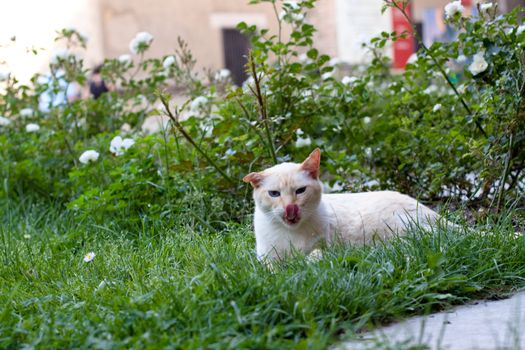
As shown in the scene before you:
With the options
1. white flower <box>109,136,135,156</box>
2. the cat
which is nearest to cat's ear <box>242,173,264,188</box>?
the cat

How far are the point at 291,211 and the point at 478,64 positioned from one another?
1.64m

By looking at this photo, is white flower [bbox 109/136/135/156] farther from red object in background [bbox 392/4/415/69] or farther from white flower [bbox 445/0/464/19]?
red object in background [bbox 392/4/415/69]

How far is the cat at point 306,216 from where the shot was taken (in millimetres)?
3338

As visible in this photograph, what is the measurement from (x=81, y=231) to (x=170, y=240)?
0.81 metres

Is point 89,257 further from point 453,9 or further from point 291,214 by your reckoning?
point 453,9

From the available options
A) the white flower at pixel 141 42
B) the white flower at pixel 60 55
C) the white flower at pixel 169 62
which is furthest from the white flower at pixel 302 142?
the white flower at pixel 60 55

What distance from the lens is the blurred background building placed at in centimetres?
1575

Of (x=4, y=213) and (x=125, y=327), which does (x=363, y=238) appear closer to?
(x=125, y=327)

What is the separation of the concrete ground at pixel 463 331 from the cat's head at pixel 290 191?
82 centimetres

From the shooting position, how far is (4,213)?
5.25 m

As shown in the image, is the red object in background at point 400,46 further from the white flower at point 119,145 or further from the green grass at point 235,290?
the green grass at point 235,290

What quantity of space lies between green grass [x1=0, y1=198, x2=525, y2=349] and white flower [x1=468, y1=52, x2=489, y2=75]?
117cm

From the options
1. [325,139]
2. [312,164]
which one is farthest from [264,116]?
[312,164]

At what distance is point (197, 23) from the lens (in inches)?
726
